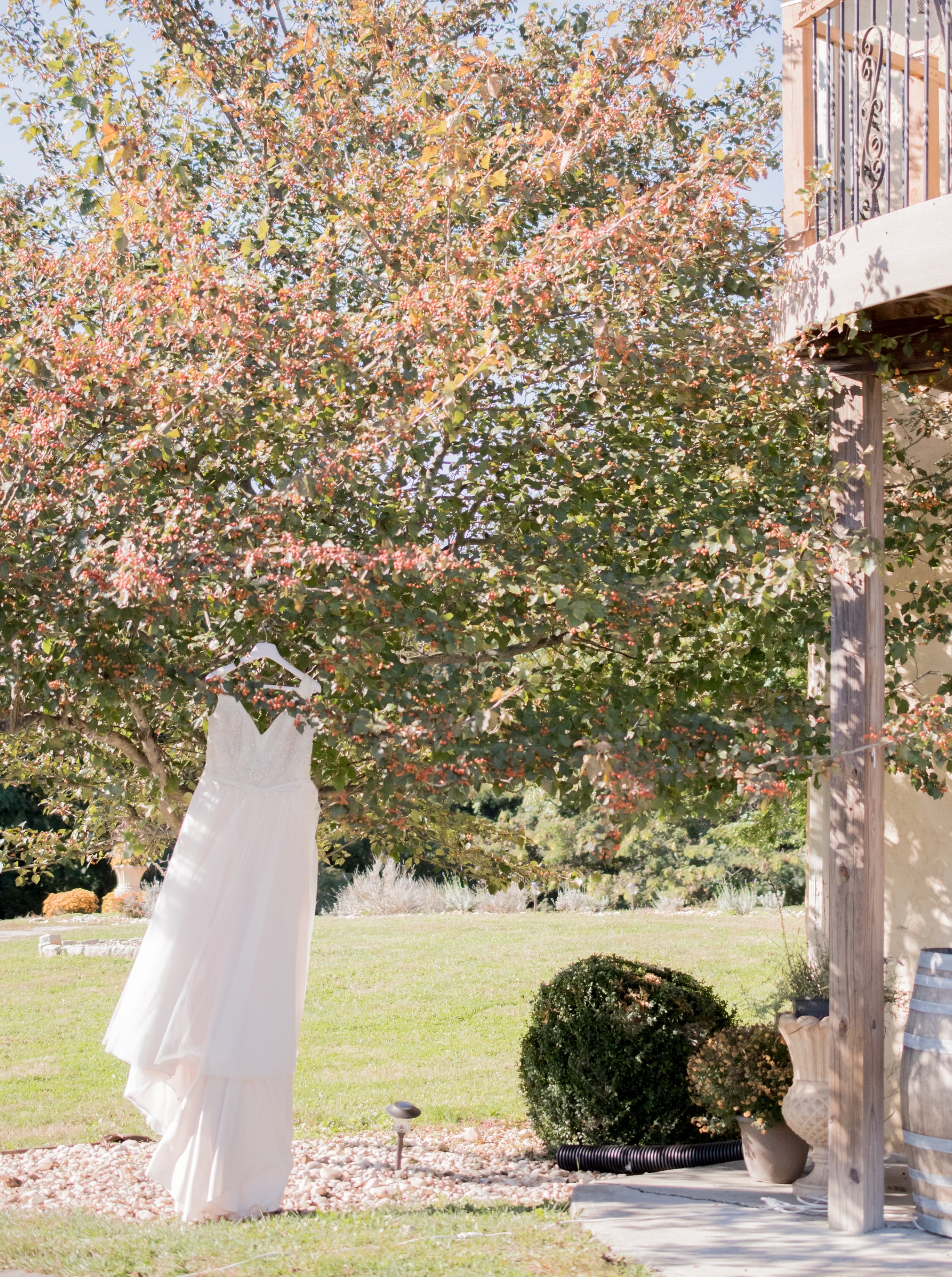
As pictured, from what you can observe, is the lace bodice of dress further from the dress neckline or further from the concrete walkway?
the concrete walkway

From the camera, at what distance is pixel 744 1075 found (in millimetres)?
5109

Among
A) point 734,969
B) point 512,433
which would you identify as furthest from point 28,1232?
point 734,969

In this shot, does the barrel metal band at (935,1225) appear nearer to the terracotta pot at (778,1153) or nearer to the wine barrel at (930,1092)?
the wine barrel at (930,1092)

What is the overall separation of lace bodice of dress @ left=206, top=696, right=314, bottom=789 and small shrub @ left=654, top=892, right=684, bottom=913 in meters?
12.8

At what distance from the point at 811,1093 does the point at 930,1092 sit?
2.23ft

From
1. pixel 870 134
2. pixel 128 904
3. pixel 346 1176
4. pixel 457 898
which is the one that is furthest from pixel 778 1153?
pixel 128 904

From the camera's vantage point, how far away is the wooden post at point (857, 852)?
411 centimetres

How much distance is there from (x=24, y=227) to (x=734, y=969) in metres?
9.41

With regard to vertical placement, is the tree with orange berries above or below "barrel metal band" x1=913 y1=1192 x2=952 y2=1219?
above

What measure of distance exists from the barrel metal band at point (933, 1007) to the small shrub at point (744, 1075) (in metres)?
0.96

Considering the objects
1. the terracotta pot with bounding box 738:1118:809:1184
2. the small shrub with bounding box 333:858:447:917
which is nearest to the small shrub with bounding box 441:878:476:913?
the small shrub with bounding box 333:858:447:917

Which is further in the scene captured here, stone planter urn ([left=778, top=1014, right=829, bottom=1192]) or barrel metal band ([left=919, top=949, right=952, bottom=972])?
stone planter urn ([left=778, top=1014, right=829, bottom=1192])

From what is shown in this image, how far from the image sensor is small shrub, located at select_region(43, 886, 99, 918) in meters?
16.6

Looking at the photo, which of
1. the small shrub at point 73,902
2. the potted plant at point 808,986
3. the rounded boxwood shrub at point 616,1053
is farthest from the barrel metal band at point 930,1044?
the small shrub at point 73,902
